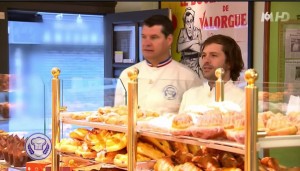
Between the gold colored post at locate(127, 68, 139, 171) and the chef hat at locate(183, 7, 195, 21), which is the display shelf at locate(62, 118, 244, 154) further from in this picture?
the chef hat at locate(183, 7, 195, 21)

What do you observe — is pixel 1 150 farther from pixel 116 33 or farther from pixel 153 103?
pixel 116 33

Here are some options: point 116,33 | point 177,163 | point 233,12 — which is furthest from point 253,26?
point 177,163

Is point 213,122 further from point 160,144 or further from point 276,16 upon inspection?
point 276,16

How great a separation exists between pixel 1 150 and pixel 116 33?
118 inches

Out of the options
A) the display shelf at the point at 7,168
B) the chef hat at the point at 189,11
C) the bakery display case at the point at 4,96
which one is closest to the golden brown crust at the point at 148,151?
the display shelf at the point at 7,168

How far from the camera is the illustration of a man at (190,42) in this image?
497 cm

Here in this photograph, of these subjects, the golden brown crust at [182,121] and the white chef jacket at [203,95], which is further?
the white chef jacket at [203,95]

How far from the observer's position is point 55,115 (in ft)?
8.21

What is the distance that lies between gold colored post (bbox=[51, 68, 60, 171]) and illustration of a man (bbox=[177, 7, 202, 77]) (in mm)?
2623

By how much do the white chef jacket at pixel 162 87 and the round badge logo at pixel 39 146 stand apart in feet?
1.61

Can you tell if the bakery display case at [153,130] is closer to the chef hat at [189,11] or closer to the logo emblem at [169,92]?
the logo emblem at [169,92]

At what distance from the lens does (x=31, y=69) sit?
6.18m

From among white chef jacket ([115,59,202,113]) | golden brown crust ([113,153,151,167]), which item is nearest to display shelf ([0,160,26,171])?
white chef jacket ([115,59,202,113])

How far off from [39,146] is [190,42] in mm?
2603
